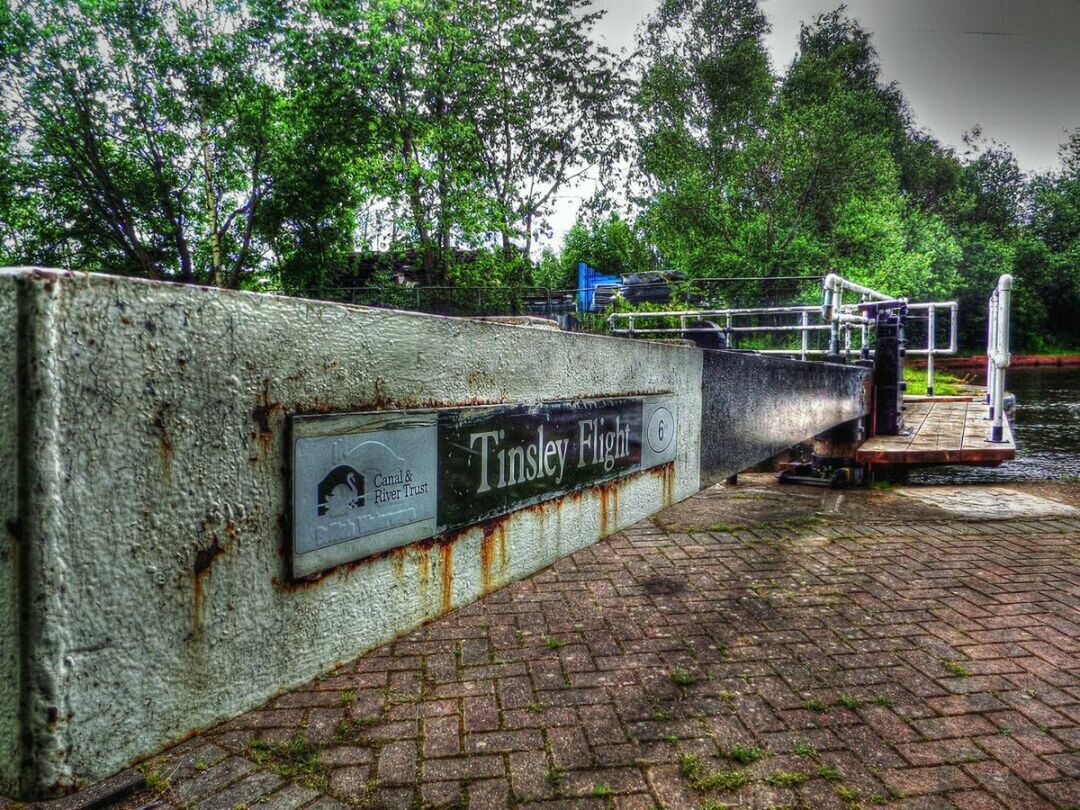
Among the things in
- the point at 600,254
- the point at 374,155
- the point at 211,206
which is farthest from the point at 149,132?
the point at 600,254

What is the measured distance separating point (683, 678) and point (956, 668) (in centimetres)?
129

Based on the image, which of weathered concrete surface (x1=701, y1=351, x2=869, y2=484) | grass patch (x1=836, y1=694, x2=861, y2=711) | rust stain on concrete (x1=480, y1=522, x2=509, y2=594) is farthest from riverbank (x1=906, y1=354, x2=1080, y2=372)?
rust stain on concrete (x1=480, y1=522, x2=509, y2=594)

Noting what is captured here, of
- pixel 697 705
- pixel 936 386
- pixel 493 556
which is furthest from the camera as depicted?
pixel 936 386

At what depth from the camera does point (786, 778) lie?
230 cm

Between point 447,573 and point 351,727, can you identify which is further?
point 351,727

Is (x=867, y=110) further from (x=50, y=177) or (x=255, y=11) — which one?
(x=50, y=177)

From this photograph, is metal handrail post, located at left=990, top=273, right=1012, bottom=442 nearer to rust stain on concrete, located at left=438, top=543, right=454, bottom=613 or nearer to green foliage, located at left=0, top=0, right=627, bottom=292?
rust stain on concrete, located at left=438, top=543, right=454, bottom=613

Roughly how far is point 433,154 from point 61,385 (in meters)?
18.7

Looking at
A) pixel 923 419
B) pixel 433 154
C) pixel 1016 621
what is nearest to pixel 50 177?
pixel 433 154

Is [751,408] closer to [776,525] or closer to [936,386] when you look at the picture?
[776,525]

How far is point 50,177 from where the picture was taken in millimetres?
16797

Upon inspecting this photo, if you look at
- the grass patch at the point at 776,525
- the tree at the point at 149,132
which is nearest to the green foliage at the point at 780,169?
the tree at the point at 149,132

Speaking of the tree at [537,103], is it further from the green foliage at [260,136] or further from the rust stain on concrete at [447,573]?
the rust stain on concrete at [447,573]

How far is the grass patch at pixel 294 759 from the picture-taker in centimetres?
234
